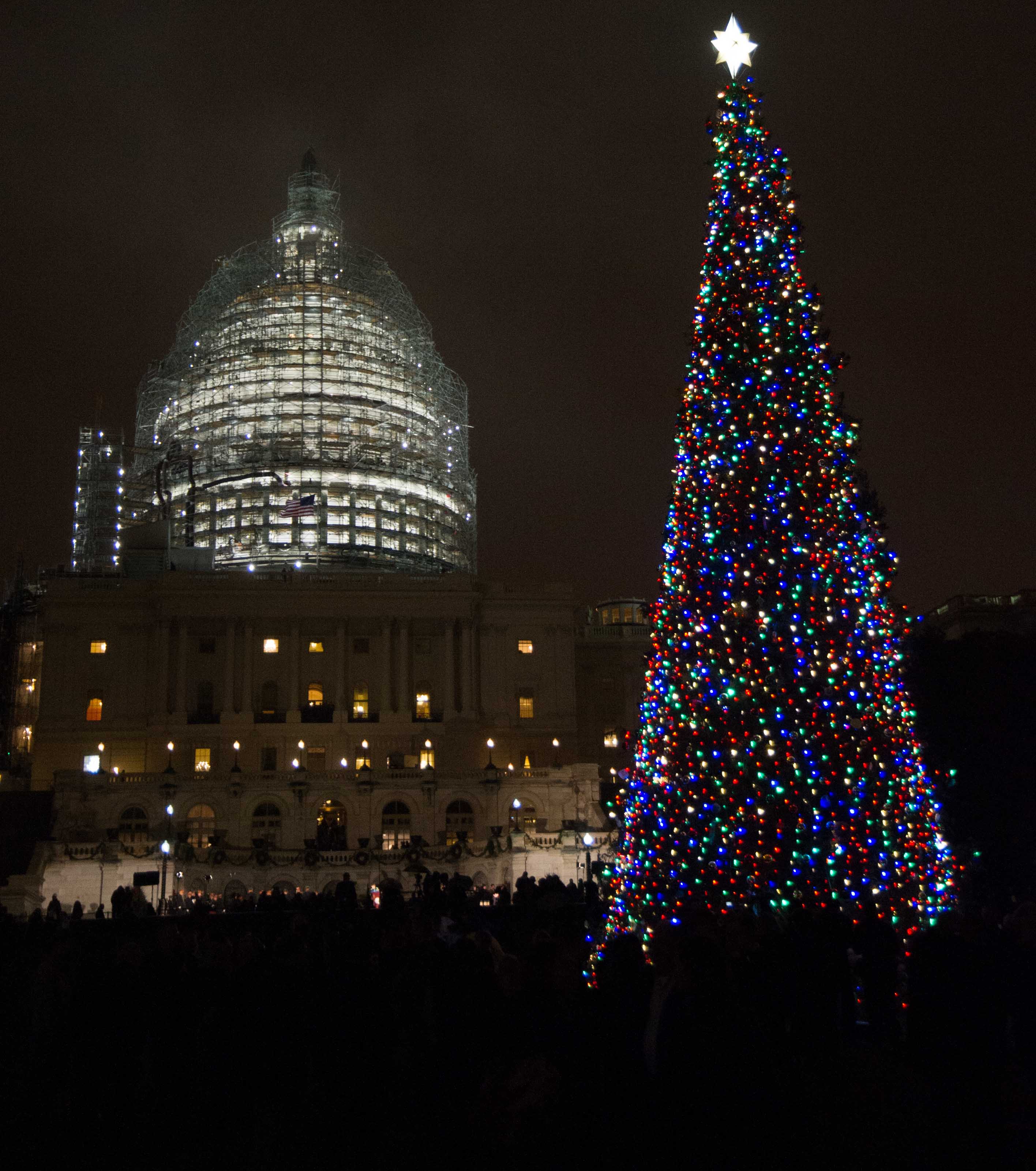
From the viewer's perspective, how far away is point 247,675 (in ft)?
249

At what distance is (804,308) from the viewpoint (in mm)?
18188

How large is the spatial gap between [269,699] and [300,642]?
4172mm

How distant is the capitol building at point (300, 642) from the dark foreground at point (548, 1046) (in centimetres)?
2314

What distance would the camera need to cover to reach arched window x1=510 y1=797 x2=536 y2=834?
58656 mm

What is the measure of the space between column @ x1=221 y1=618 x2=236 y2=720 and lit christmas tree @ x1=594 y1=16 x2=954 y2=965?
5979 centimetres

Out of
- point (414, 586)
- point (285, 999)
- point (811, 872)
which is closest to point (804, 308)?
point (811, 872)

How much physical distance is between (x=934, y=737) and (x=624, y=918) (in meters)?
28.9

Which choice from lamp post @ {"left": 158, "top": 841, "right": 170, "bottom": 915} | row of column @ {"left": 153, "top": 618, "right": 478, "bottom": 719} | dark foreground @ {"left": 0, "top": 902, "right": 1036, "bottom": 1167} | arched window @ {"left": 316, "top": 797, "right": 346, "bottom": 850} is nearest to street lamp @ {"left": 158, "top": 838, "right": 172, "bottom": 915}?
lamp post @ {"left": 158, "top": 841, "right": 170, "bottom": 915}

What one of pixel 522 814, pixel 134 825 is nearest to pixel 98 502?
pixel 134 825

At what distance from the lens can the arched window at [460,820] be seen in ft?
195

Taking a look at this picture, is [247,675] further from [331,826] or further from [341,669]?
[331,826]

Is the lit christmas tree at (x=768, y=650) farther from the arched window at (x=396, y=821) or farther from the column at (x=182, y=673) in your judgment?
the column at (x=182, y=673)

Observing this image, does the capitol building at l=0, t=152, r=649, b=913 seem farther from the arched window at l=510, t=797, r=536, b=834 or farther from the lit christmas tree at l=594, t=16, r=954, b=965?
the lit christmas tree at l=594, t=16, r=954, b=965

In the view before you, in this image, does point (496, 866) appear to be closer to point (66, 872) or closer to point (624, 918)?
point (66, 872)
